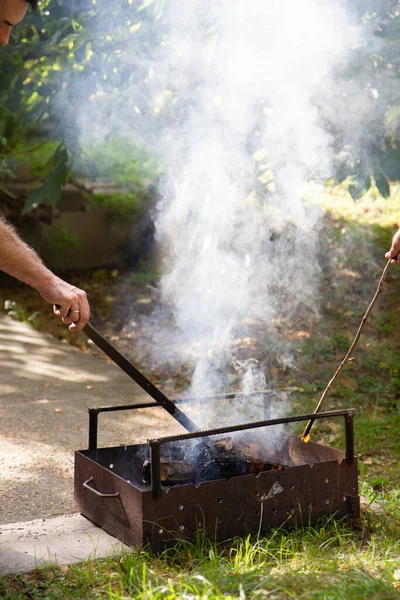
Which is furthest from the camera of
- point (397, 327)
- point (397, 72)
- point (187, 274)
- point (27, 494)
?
point (397, 327)

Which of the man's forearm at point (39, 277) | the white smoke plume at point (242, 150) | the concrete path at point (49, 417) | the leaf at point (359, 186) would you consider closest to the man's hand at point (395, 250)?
the man's forearm at point (39, 277)

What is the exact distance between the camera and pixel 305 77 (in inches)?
230

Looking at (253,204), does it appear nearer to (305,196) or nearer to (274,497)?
(305,196)

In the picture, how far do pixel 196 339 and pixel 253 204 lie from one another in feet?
4.88

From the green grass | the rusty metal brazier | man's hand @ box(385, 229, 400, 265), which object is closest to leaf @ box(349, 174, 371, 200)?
man's hand @ box(385, 229, 400, 265)

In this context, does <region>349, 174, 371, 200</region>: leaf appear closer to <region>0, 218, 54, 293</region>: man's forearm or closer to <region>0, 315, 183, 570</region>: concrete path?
<region>0, 315, 183, 570</region>: concrete path

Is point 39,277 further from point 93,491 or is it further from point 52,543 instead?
A: point 52,543

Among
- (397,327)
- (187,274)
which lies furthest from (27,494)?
(397,327)

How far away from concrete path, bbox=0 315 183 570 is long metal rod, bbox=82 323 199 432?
90 cm

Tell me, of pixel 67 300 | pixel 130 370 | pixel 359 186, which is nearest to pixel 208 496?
pixel 130 370

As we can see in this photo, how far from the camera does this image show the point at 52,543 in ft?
10.7

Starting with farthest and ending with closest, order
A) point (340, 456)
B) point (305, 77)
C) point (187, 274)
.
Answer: point (187, 274) < point (305, 77) < point (340, 456)

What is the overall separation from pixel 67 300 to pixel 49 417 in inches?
99.6

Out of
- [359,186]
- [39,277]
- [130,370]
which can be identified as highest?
[39,277]
